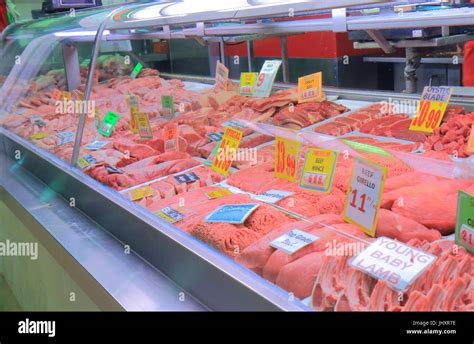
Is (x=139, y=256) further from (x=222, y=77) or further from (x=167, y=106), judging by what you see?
(x=222, y=77)

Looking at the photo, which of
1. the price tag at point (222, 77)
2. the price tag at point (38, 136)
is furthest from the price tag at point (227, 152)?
the price tag at point (38, 136)

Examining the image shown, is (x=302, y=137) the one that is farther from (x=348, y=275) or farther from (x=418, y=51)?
(x=418, y=51)

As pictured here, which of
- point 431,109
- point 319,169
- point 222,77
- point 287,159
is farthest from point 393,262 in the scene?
point 222,77

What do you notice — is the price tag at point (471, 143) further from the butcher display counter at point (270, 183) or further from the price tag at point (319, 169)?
the price tag at point (319, 169)

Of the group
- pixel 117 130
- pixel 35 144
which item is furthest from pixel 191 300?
pixel 35 144

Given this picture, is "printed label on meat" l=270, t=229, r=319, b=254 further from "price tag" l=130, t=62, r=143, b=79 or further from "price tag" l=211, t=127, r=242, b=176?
"price tag" l=130, t=62, r=143, b=79

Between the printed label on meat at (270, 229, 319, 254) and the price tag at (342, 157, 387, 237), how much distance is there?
16cm

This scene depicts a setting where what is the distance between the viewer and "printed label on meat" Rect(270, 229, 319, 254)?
1723mm

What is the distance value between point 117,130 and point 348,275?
249cm

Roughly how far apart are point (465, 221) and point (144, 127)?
2.34 metres

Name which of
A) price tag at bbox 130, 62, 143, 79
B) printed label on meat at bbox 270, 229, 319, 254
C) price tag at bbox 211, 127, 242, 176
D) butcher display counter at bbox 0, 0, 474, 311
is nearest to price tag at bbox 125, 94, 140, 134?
butcher display counter at bbox 0, 0, 474, 311

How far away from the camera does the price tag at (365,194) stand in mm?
1657

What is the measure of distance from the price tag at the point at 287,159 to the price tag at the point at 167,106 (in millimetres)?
1610

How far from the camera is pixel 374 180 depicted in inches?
65.4
